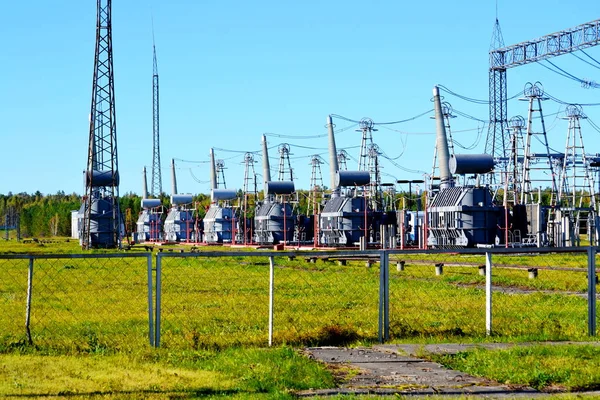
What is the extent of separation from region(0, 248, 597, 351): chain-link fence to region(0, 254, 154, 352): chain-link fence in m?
0.03

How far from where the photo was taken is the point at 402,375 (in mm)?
10406

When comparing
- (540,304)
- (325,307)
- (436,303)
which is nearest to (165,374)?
(325,307)

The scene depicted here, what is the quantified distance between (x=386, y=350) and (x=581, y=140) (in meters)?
49.1

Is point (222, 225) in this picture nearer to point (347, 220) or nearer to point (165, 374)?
point (347, 220)

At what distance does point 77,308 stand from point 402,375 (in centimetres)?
1073

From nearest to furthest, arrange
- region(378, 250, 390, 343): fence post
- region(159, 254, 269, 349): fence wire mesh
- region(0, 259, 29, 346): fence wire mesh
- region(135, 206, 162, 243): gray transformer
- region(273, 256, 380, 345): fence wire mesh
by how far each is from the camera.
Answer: region(378, 250, 390, 343): fence post
region(273, 256, 380, 345): fence wire mesh
region(159, 254, 269, 349): fence wire mesh
region(0, 259, 29, 346): fence wire mesh
region(135, 206, 162, 243): gray transformer

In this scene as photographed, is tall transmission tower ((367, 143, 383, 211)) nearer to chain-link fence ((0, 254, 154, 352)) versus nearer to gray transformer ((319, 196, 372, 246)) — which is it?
gray transformer ((319, 196, 372, 246))

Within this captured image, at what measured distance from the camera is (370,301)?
21094 mm

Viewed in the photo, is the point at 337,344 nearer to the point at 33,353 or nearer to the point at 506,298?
the point at 33,353

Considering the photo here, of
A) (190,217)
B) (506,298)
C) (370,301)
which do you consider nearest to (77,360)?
(370,301)

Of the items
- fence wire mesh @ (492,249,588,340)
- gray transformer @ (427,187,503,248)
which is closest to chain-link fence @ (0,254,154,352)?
fence wire mesh @ (492,249,588,340)

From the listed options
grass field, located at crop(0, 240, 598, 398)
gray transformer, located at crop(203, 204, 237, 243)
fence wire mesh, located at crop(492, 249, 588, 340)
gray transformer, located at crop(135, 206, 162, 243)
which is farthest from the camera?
gray transformer, located at crop(135, 206, 162, 243)

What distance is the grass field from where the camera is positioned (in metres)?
10.2

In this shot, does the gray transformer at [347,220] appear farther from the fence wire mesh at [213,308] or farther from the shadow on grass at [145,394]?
the shadow on grass at [145,394]
